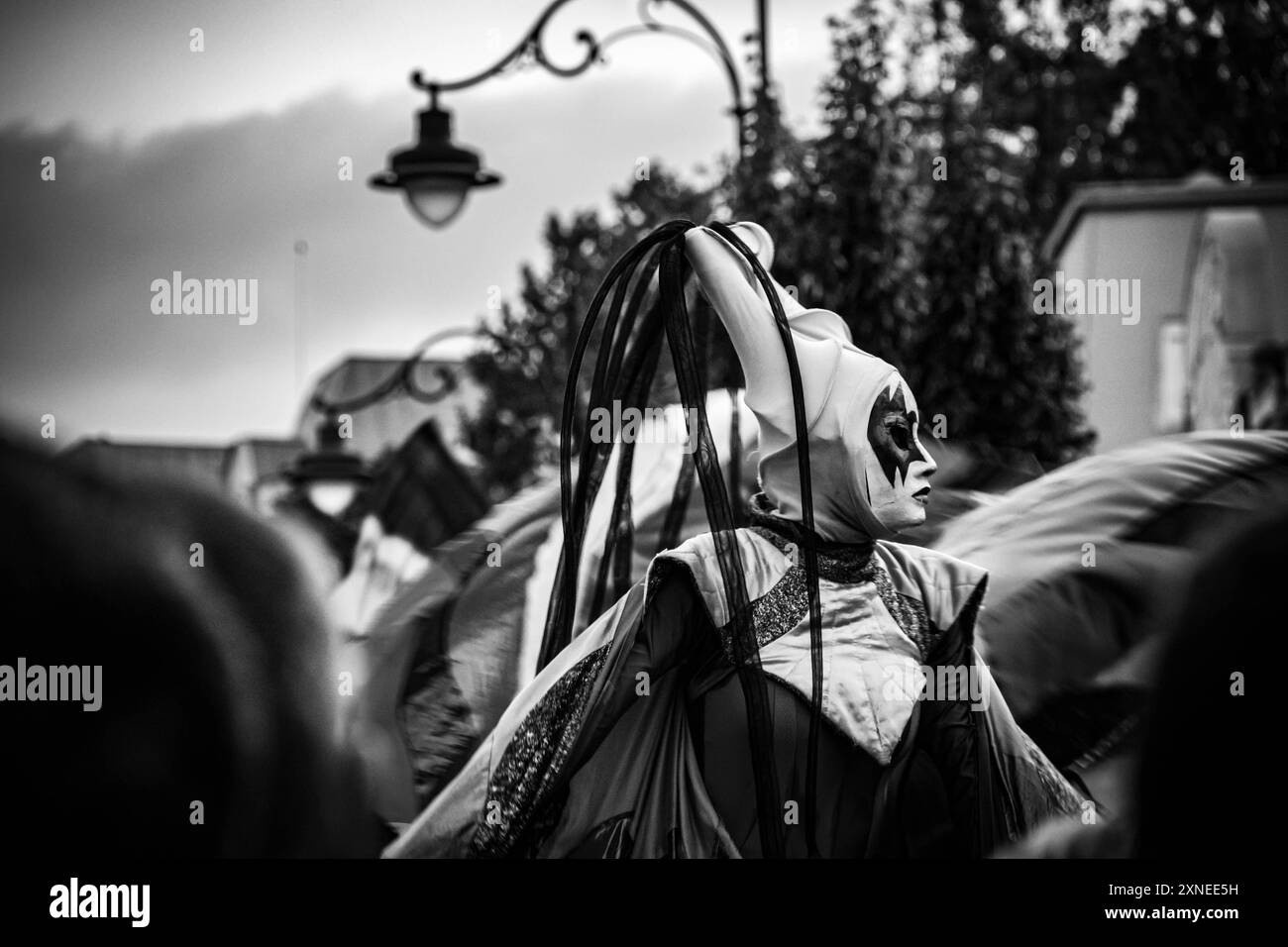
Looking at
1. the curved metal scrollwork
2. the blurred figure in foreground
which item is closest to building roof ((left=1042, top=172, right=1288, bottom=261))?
the curved metal scrollwork

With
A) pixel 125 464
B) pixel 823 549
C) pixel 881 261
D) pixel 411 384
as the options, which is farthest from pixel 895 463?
pixel 411 384

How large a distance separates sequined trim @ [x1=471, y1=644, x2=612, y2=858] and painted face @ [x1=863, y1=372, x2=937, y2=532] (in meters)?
0.61

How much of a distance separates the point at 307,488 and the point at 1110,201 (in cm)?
612

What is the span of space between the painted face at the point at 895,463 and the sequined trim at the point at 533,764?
0.61m

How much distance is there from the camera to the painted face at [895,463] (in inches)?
144

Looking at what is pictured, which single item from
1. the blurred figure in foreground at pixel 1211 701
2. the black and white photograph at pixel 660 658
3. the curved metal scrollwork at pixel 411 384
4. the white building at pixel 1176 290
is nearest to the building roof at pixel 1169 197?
the white building at pixel 1176 290

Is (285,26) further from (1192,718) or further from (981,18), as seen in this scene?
(981,18)

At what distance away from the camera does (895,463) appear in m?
3.67

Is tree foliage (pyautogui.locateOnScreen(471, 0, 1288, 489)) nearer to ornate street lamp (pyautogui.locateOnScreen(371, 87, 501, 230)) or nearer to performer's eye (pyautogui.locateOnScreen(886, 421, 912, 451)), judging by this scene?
ornate street lamp (pyautogui.locateOnScreen(371, 87, 501, 230))

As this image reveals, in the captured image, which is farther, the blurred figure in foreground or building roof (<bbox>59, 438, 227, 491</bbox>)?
building roof (<bbox>59, 438, 227, 491</bbox>)

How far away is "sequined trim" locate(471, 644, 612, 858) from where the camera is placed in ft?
11.2

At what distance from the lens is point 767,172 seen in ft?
22.4

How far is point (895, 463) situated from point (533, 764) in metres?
0.89
